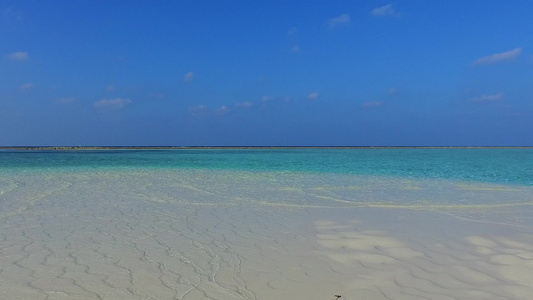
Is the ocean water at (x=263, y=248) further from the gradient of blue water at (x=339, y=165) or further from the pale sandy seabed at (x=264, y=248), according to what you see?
the gradient of blue water at (x=339, y=165)

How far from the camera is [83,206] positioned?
9.93m

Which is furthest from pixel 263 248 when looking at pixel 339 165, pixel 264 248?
pixel 339 165

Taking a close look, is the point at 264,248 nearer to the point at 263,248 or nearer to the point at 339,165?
the point at 263,248

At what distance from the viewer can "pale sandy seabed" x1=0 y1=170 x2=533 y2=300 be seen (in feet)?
14.0

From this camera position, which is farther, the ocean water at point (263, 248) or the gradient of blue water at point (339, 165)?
the gradient of blue water at point (339, 165)

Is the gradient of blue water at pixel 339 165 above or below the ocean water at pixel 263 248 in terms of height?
above

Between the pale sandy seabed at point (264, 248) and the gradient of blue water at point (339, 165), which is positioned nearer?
the pale sandy seabed at point (264, 248)

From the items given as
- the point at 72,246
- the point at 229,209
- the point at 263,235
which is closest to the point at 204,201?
the point at 229,209

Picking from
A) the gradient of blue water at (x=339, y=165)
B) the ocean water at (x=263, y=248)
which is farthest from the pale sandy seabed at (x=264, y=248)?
the gradient of blue water at (x=339, y=165)

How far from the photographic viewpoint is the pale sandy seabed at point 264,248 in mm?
4270

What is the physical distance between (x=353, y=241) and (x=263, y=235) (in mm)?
1568

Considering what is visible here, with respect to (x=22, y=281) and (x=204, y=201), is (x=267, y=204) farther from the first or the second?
(x=22, y=281)

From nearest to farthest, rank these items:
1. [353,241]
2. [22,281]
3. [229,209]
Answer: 1. [22,281]
2. [353,241]
3. [229,209]

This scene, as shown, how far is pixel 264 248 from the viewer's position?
604 cm
